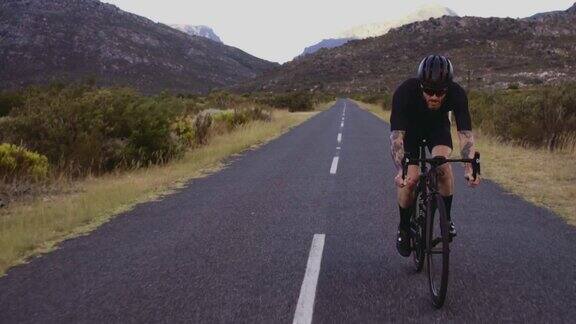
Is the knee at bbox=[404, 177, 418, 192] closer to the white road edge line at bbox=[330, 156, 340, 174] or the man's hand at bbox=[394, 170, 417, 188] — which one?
the man's hand at bbox=[394, 170, 417, 188]

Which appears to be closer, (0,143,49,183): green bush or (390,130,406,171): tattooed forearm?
(390,130,406,171): tattooed forearm

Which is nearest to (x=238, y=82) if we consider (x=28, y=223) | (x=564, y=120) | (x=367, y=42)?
(x=367, y=42)

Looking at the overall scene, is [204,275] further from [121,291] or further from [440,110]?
[440,110]

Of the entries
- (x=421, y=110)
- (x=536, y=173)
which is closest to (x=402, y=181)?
(x=421, y=110)

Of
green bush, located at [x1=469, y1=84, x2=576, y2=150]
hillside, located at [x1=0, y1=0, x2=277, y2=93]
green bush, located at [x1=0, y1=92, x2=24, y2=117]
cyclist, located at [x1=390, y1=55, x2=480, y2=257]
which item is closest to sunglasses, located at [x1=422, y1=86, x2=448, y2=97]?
cyclist, located at [x1=390, y1=55, x2=480, y2=257]

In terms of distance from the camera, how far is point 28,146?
11375 mm

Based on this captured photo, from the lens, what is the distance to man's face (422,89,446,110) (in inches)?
177

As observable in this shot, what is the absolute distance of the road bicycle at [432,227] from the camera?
4.05 m

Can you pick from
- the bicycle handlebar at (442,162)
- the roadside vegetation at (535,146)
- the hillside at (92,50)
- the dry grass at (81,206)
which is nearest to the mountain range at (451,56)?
the hillside at (92,50)

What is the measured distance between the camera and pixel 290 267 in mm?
5355

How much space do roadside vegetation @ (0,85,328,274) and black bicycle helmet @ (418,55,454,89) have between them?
4428mm

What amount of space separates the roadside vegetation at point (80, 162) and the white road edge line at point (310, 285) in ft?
9.91

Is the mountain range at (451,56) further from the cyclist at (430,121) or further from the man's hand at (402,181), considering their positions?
the man's hand at (402,181)

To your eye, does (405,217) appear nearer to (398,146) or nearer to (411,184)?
(411,184)
